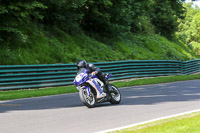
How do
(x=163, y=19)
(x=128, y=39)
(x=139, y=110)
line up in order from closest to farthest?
1. (x=139, y=110)
2. (x=128, y=39)
3. (x=163, y=19)

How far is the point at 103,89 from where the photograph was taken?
10.5m

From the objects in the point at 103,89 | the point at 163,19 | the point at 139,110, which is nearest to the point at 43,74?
the point at 103,89

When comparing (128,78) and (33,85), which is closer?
(33,85)

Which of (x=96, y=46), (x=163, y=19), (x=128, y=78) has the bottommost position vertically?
(x=128, y=78)

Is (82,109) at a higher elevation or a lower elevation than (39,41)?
lower

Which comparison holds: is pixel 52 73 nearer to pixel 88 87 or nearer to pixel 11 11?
pixel 11 11

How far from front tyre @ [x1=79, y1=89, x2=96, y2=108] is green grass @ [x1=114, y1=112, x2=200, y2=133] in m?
2.94

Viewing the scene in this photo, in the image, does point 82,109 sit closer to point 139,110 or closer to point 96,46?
point 139,110

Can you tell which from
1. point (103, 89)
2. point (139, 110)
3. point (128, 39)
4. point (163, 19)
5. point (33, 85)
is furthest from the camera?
point (163, 19)

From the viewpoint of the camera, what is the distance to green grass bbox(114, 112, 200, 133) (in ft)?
20.4

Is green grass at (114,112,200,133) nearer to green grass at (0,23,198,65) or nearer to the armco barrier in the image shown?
the armco barrier

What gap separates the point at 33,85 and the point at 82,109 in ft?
24.4

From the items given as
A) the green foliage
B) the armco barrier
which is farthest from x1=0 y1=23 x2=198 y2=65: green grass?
the armco barrier

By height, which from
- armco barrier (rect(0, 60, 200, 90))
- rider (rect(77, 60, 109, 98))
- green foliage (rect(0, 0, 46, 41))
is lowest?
armco barrier (rect(0, 60, 200, 90))
